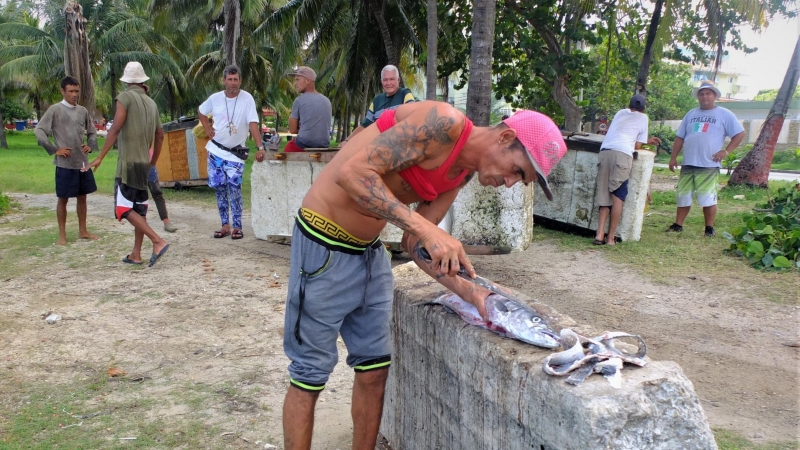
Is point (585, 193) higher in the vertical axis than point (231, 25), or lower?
lower

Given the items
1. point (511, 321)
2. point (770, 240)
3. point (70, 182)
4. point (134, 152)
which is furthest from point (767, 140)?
point (70, 182)

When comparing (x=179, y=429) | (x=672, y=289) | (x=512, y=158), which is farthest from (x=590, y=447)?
(x=672, y=289)

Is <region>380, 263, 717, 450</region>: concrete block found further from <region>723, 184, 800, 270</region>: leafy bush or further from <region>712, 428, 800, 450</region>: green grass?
<region>723, 184, 800, 270</region>: leafy bush

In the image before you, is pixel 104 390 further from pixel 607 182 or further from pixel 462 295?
pixel 607 182

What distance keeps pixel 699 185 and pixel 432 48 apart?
5.36 m

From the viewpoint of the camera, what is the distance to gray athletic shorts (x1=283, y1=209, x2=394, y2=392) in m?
2.50

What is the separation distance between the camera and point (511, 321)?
231 centimetres

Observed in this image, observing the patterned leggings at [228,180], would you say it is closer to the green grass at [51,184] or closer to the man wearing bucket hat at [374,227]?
the green grass at [51,184]

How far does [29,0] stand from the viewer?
33719 millimetres

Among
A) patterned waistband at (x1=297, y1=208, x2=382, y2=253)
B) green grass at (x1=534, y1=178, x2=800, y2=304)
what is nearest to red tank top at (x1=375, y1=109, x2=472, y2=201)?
patterned waistband at (x1=297, y1=208, x2=382, y2=253)

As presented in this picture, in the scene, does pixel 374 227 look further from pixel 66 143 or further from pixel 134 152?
pixel 66 143

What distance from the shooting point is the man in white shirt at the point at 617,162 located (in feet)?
23.1

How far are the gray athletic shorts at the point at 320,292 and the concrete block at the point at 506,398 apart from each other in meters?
0.33

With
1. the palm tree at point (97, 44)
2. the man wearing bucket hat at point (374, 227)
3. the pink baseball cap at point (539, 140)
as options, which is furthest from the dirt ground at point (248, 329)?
the palm tree at point (97, 44)
